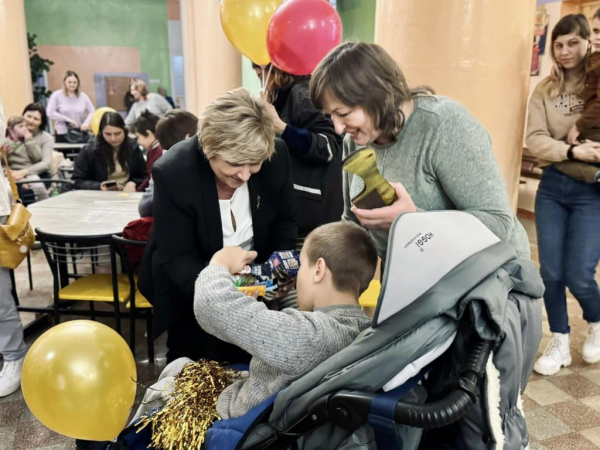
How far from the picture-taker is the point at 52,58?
1065 centimetres

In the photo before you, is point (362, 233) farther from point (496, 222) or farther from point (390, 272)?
point (390, 272)

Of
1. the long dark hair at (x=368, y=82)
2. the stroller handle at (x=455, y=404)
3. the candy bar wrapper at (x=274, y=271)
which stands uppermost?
the long dark hair at (x=368, y=82)

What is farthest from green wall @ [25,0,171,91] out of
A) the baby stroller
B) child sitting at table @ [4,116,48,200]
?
the baby stroller

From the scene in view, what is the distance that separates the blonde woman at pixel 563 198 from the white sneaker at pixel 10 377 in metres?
2.70

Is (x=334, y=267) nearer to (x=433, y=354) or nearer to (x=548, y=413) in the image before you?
(x=433, y=354)

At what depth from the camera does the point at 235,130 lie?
1690mm

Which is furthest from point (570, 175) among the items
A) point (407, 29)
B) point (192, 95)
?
point (192, 95)

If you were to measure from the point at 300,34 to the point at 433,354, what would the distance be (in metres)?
1.77

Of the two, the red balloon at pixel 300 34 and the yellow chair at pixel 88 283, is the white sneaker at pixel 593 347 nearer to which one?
the red balloon at pixel 300 34

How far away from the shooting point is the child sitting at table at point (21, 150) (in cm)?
502

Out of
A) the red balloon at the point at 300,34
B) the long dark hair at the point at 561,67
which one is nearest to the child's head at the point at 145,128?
the red balloon at the point at 300,34

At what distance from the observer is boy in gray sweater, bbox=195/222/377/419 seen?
49.1 inches

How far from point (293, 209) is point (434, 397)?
121 cm

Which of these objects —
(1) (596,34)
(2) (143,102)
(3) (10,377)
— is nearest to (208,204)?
(3) (10,377)
